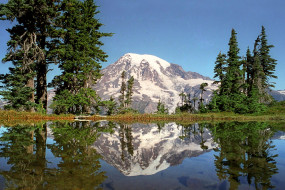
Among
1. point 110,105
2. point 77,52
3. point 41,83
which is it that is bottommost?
point 110,105

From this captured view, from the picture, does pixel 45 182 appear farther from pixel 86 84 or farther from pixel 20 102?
pixel 86 84

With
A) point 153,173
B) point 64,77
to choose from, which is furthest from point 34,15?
point 153,173

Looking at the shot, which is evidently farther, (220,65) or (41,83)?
(220,65)

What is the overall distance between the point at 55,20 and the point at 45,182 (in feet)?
83.5

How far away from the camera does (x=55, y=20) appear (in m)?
24.6

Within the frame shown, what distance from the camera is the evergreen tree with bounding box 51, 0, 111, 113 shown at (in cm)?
2522

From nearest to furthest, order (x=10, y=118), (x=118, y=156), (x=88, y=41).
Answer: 1. (x=118, y=156)
2. (x=10, y=118)
3. (x=88, y=41)

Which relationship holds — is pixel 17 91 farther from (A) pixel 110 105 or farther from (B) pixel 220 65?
(B) pixel 220 65

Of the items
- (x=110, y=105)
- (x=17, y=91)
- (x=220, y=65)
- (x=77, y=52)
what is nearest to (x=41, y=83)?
(x=17, y=91)

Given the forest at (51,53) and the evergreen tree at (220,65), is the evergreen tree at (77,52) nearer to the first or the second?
the forest at (51,53)

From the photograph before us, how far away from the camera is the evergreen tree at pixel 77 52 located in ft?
82.7

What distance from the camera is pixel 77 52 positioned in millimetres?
25438

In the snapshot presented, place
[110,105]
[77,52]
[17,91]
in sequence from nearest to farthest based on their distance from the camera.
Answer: [17,91] < [77,52] < [110,105]

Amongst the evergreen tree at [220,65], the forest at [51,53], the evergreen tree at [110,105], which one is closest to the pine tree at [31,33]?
the forest at [51,53]
